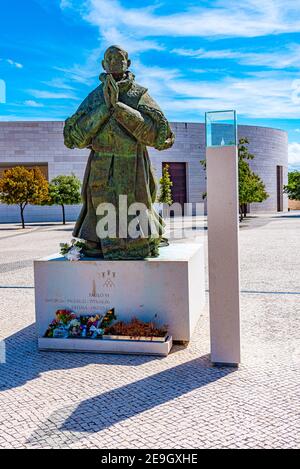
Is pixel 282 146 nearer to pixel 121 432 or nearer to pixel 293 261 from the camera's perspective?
pixel 293 261

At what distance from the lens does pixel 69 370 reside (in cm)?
507

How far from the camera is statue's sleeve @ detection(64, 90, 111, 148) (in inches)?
233

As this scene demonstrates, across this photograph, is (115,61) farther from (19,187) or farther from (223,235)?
(19,187)

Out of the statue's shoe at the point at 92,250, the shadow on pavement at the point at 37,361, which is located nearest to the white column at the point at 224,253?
the shadow on pavement at the point at 37,361

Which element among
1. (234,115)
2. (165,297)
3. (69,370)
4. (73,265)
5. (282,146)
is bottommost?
(69,370)

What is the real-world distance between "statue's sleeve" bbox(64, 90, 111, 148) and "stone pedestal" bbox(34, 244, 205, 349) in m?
1.57

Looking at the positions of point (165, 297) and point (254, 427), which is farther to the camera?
point (165, 297)

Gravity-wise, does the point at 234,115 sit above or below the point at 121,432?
above

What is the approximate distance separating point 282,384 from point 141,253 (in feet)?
7.85

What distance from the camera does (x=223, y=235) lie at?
5066 mm

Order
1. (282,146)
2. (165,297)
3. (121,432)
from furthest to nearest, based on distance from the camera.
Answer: (282,146) → (165,297) → (121,432)

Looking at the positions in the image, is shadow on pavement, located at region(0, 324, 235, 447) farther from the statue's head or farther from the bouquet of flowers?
the statue's head

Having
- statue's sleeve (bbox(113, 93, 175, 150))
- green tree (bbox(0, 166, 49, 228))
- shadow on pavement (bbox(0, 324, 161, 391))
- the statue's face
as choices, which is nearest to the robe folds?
statue's sleeve (bbox(113, 93, 175, 150))
